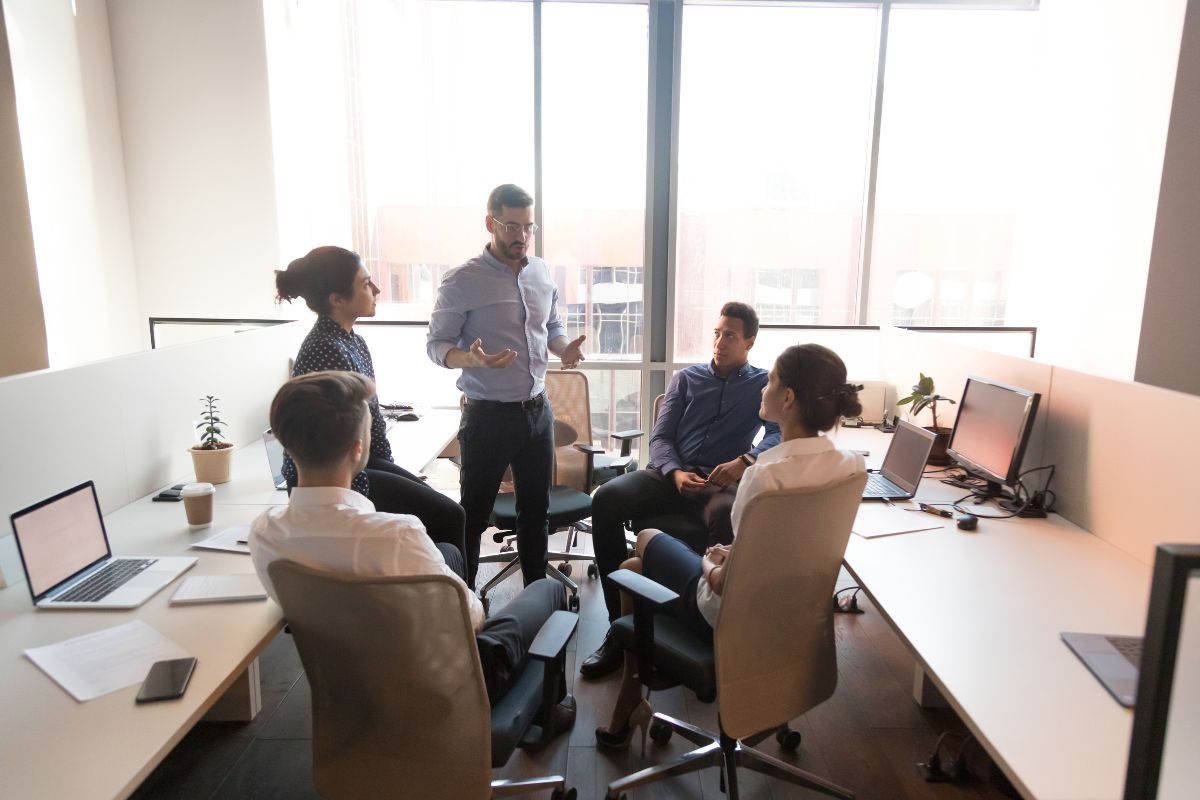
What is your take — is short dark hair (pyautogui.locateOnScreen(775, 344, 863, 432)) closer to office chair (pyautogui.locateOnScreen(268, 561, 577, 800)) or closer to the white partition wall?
office chair (pyautogui.locateOnScreen(268, 561, 577, 800))

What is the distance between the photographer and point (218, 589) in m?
1.83

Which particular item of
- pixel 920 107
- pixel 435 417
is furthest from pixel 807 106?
pixel 435 417

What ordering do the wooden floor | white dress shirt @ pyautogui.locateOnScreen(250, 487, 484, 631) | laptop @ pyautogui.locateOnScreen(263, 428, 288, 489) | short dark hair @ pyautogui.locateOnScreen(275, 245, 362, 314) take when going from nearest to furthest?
white dress shirt @ pyautogui.locateOnScreen(250, 487, 484, 631) → the wooden floor → short dark hair @ pyautogui.locateOnScreen(275, 245, 362, 314) → laptop @ pyautogui.locateOnScreen(263, 428, 288, 489)

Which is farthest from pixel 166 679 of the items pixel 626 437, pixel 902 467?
pixel 626 437

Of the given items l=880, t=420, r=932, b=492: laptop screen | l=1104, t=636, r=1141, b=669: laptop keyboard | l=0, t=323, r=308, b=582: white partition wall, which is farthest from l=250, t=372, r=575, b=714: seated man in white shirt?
l=880, t=420, r=932, b=492: laptop screen

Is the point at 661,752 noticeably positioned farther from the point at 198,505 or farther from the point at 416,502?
the point at 198,505

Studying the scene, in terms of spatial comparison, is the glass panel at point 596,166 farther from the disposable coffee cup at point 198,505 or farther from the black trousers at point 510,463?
the disposable coffee cup at point 198,505

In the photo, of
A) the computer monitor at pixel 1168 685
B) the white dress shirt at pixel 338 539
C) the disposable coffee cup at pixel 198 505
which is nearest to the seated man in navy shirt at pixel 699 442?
the disposable coffee cup at pixel 198 505

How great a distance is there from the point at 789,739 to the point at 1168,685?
1.82 metres

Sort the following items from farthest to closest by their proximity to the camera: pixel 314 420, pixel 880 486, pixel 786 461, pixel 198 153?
pixel 198 153, pixel 880 486, pixel 786 461, pixel 314 420

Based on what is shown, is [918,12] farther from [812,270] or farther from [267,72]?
[267,72]

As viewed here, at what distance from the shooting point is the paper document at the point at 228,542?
6.90 ft

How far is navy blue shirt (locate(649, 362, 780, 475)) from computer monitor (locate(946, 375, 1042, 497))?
685mm

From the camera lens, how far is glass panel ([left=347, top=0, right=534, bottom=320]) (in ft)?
15.1
